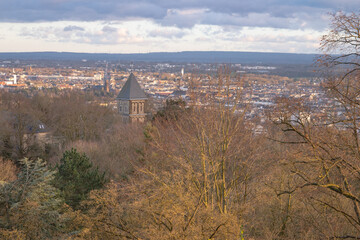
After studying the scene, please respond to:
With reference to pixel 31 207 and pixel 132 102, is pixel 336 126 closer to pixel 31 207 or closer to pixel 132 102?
pixel 31 207

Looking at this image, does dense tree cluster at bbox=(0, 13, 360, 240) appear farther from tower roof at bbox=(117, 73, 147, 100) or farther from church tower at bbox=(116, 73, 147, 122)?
tower roof at bbox=(117, 73, 147, 100)

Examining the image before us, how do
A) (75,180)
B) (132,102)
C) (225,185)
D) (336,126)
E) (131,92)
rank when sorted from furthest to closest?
1. (131,92)
2. (132,102)
3. (75,180)
4. (225,185)
5. (336,126)

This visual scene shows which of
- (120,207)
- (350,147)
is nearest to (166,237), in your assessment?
(120,207)

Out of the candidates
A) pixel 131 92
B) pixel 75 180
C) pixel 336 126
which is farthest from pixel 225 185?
pixel 131 92

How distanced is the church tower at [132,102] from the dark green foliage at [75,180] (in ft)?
114

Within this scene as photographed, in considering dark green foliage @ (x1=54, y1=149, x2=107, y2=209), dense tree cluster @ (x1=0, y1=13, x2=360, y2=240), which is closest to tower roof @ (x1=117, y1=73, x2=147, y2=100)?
dense tree cluster @ (x1=0, y1=13, x2=360, y2=240)

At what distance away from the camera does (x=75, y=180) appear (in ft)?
76.9

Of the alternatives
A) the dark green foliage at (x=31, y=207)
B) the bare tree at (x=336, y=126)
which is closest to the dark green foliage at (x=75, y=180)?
the dark green foliage at (x=31, y=207)

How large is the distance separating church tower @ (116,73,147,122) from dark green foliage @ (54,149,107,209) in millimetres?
34818

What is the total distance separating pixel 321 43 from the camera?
488 inches

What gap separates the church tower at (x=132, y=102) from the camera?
201 ft

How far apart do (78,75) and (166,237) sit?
175122 mm

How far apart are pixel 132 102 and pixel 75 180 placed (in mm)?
38441

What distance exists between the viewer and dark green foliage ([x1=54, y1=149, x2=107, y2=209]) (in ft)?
73.0
